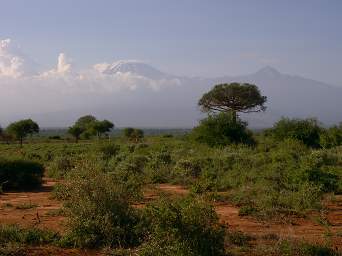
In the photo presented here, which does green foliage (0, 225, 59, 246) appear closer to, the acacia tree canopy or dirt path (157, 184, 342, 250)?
dirt path (157, 184, 342, 250)

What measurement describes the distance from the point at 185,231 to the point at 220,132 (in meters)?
23.5

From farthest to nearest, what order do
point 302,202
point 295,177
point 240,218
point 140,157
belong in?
point 140,157, point 295,177, point 302,202, point 240,218

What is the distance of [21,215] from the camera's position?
12.0 metres

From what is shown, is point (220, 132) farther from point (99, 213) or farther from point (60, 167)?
point (99, 213)

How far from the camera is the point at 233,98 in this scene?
5016cm

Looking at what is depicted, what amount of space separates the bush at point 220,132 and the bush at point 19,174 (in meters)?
13.7

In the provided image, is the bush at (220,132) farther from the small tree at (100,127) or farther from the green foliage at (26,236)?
the small tree at (100,127)

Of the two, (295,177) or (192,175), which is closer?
(295,177)

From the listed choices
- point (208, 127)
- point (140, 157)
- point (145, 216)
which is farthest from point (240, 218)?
point (208, 127)

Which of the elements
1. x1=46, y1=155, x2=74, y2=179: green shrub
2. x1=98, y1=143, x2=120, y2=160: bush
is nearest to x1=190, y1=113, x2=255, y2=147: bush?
x1=98, y1=143, x2=120, y2=160: bush

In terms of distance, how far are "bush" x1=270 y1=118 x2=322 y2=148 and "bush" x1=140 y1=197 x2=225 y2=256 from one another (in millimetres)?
24542

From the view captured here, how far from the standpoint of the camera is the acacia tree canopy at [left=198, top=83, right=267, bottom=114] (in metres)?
49.8

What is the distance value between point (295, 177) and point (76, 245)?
8.56 metres

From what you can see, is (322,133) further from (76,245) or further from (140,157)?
(76,245)
